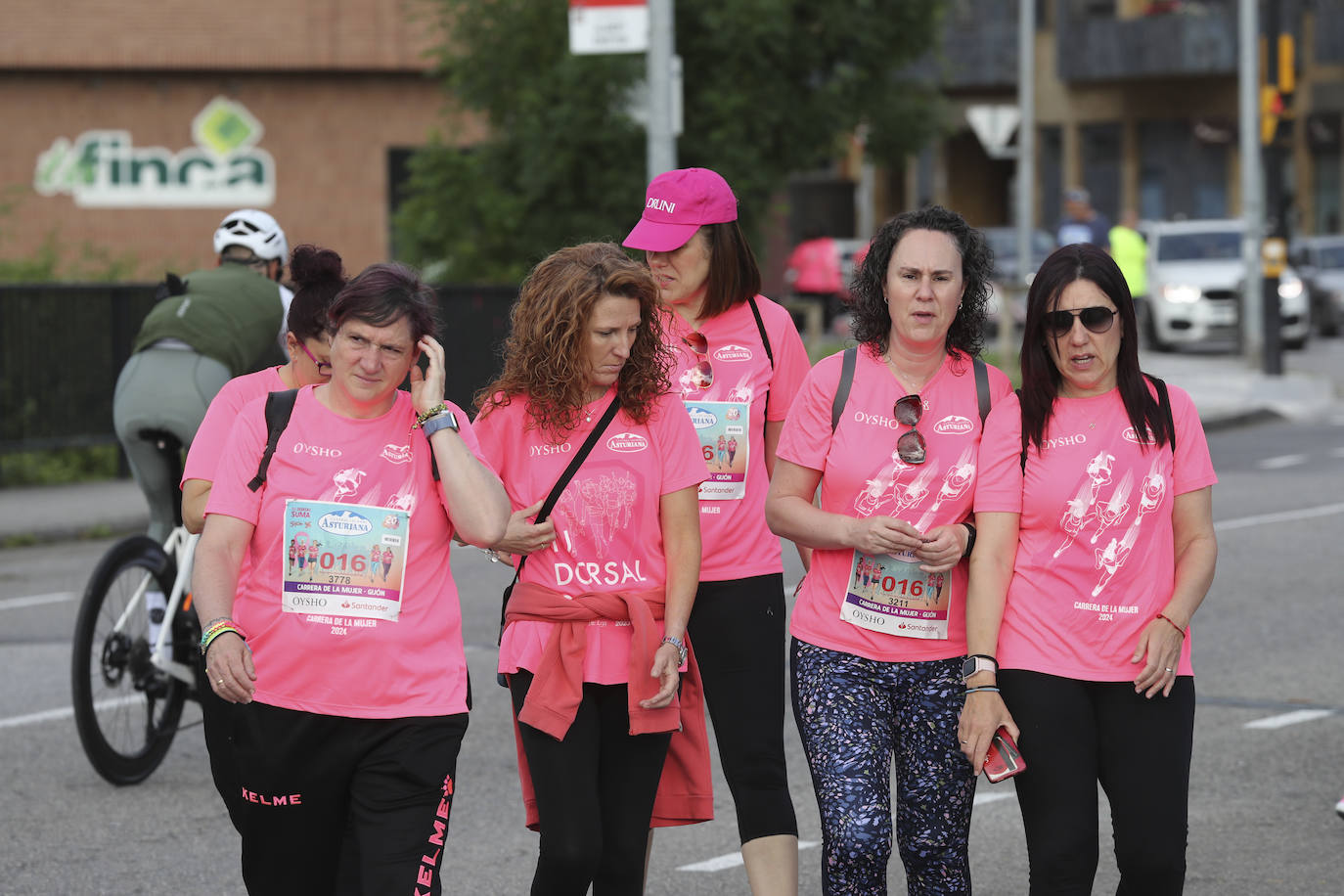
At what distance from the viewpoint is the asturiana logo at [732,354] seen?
504 cm

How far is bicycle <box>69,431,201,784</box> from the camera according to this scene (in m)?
6.78

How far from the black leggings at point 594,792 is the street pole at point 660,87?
399 inches

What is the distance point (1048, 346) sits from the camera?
4.35 metres

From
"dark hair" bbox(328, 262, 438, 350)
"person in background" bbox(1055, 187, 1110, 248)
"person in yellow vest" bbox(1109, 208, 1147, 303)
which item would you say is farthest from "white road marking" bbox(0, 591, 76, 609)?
"person in yellow vest" bbox(1109, 208, 1147, 303)

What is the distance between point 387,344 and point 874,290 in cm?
120

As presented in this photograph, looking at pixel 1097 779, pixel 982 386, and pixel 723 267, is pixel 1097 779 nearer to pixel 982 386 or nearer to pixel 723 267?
pixel 982 386

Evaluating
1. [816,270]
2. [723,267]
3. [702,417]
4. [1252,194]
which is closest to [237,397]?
[702,417]

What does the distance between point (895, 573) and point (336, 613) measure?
4.11 feet

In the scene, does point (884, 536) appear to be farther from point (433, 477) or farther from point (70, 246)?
point (70, 246)

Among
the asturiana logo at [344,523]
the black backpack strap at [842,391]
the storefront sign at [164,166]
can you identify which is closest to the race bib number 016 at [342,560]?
the asturiana logo at [344,523]

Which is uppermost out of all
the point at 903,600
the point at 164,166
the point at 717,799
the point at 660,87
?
the point at 164,166

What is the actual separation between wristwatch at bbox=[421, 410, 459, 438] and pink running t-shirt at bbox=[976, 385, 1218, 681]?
1.15m

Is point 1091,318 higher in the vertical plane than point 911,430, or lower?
higher

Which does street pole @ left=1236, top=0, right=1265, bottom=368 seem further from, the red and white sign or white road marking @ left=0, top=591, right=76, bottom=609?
white road marking @ left=0, top=591, right=76, bottom=609
